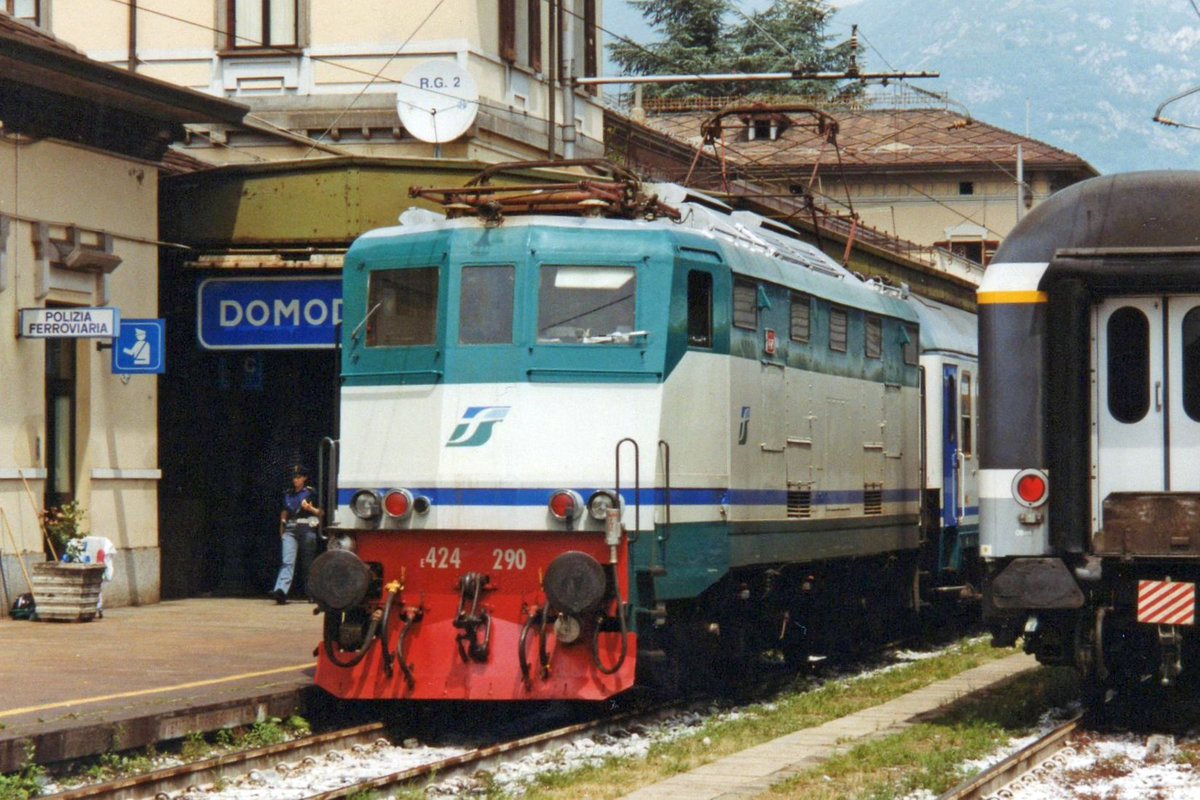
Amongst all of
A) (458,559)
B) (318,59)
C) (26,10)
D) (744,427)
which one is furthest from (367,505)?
(26,10)

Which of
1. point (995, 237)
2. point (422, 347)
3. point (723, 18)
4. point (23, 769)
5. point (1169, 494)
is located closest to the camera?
point (23, 769)

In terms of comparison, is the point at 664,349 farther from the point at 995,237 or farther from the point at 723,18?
the point at 723,18

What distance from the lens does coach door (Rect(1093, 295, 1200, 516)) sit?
11.9 m

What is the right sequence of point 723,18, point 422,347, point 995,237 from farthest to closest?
point 723,18, point 995,237, point 422,347

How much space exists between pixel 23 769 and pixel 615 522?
3730mm

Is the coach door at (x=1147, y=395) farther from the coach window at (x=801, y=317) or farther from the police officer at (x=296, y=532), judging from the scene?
the police officer at (x=296, y=532)

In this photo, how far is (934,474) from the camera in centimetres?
1872

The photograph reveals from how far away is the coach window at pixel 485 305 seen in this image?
12.4 m

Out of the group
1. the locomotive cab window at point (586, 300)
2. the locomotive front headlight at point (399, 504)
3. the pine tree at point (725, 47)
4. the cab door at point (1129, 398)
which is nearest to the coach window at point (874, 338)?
the cab door at point (1129, 398)

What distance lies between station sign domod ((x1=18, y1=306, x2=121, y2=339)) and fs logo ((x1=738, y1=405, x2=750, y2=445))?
282 inches

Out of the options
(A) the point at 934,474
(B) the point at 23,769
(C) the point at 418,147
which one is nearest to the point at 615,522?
(B) the point at 23,769

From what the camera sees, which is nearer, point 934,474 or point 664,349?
point 664,349

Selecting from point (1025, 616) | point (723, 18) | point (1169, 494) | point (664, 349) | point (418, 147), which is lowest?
point (1025, 616)

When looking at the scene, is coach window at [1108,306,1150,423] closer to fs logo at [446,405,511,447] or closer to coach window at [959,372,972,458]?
fs logo at [446,405,511,447]
